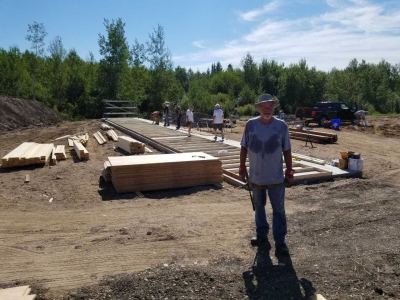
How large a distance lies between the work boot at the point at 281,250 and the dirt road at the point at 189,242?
11cm

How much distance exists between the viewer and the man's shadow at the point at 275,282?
419 cm

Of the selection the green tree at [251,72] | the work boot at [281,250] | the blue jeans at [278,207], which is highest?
the green tree at [251,72]

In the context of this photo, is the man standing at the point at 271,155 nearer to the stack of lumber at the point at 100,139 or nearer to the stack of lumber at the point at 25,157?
the stack of lumber at the point at 25,157

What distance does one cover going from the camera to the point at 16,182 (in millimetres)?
10406

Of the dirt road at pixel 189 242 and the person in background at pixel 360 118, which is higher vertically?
the person in background at pixel 360 118

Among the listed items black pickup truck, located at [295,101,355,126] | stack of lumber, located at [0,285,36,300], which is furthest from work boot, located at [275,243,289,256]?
black pickup truck, located at [295,101,355,126]

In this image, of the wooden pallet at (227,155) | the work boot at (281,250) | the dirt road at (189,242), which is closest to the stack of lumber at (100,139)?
the wooden pallet at (227,155)

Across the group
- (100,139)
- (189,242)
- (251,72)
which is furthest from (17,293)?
(251,72)

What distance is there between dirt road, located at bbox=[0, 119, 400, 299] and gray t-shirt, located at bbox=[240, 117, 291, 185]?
107 cm

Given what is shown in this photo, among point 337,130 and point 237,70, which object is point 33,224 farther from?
point 237,70

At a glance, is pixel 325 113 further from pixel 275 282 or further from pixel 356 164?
pixel 275 282

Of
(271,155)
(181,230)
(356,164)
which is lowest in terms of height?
(181,230)

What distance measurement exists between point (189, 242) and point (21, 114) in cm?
2396

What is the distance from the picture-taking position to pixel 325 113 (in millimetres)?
30516
